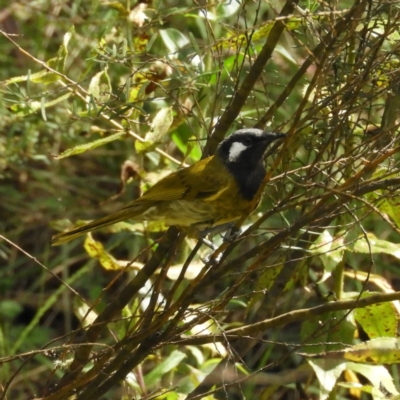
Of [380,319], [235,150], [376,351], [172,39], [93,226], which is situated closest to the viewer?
[376,351]

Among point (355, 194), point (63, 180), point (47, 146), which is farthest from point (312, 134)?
point (63, 180)

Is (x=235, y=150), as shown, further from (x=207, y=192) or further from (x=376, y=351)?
(x=376, y=351)

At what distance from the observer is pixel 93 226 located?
3223mm

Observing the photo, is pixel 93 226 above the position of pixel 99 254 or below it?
above

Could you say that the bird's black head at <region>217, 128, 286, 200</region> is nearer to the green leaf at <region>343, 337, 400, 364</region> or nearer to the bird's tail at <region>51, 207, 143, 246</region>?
the bird's tail at <region>51, 207, 143, 246</region>

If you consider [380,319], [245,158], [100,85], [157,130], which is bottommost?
[380,319]

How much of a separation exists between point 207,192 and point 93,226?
482 millimetres

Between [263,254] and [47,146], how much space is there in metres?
2.87

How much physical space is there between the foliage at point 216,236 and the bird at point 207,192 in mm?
89

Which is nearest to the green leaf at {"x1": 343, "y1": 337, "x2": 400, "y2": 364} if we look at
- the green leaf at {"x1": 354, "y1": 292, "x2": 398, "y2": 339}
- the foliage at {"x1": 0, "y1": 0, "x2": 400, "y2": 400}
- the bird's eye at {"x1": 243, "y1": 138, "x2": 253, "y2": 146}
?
the foliage at {"x1": 0, "y1": 0, "x2": 400, "y2": 400}

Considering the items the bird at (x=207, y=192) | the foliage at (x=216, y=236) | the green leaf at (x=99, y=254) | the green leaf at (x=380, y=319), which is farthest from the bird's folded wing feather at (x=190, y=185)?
the green leaf at (x=380, y=319)

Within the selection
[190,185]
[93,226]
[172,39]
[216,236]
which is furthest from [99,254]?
[172,39]

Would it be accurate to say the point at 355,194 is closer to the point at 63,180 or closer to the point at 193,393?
the point at 193,393

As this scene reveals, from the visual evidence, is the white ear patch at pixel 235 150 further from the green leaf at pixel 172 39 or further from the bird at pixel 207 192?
the green leaf at pixel 172 39
